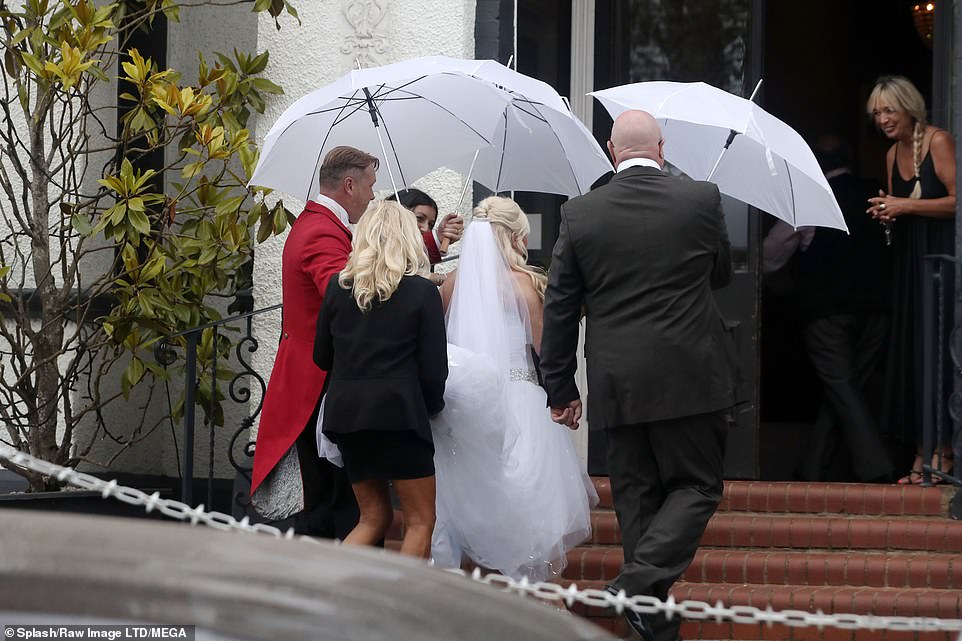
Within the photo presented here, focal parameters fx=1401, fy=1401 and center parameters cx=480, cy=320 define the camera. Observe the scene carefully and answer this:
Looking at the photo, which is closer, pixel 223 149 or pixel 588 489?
pixel 588 489

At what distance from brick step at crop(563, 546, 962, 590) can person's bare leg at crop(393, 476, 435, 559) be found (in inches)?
44.2

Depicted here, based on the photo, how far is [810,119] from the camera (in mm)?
10578

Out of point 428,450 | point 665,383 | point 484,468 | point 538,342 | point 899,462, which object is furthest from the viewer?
point 899,462

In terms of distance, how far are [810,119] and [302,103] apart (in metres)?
5.51

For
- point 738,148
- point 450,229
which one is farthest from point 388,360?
point 738,148

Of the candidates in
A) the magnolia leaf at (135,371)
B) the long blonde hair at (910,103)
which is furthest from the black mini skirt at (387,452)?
the long blonde hair at (910,103)

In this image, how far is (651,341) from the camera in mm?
5156

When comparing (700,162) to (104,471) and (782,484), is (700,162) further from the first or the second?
(104,471)

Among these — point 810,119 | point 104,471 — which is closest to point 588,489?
point 104,471

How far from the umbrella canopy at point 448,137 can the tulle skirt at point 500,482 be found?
1.16 metres

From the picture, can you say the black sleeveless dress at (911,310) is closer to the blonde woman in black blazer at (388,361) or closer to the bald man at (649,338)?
the bald man at (649,338)

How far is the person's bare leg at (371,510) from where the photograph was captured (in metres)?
5.62

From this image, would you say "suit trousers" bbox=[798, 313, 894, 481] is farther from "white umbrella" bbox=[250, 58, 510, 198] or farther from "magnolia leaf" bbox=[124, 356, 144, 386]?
"magnolia leaf" bbox=[124, 356, 144, 386]

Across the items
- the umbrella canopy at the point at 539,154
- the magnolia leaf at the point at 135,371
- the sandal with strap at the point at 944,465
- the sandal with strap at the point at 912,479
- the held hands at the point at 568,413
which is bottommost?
the sandal with strap at the point at 912,479
